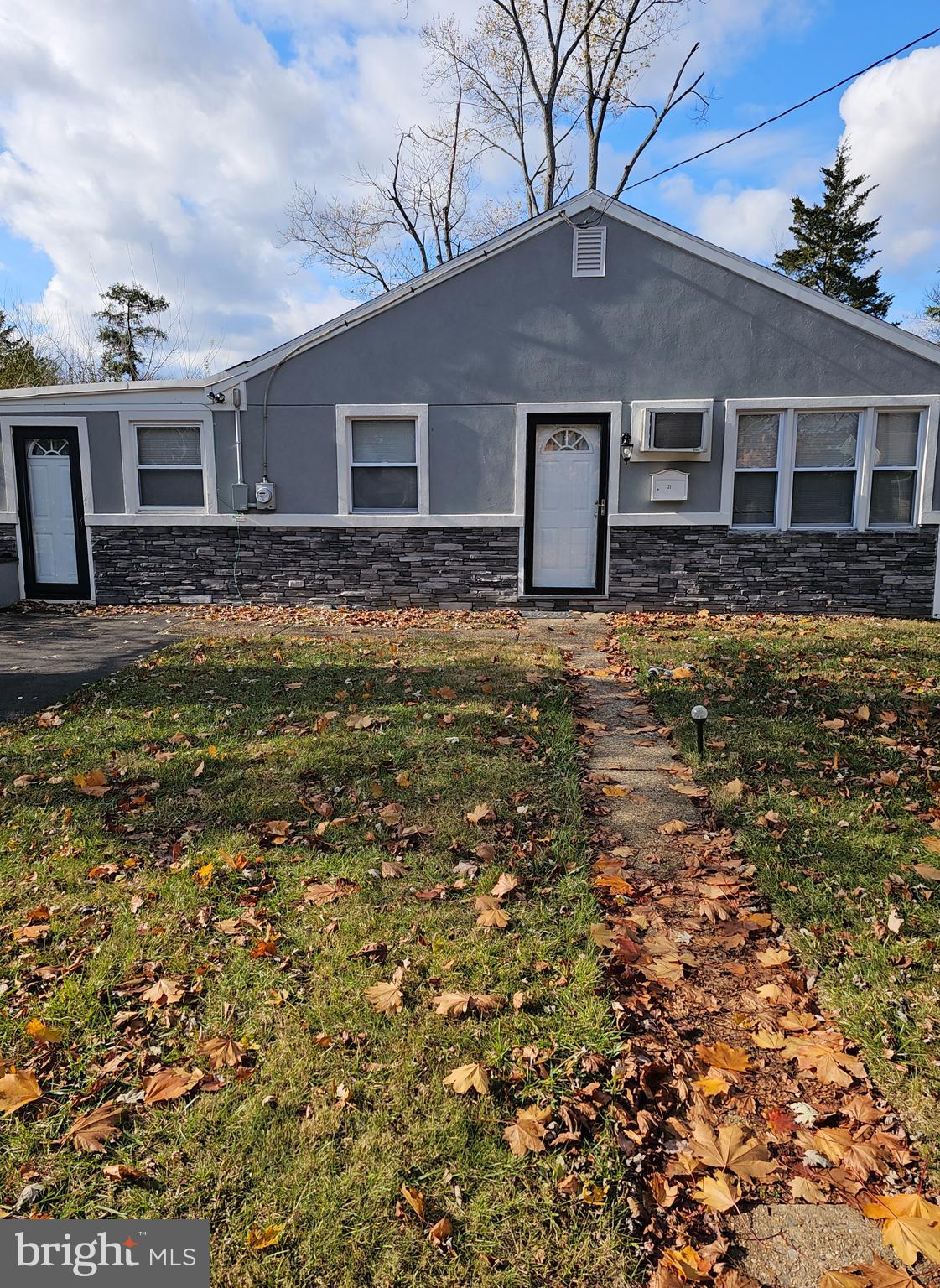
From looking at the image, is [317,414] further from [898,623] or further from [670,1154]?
[670,1154]

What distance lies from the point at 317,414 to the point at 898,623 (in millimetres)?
7411

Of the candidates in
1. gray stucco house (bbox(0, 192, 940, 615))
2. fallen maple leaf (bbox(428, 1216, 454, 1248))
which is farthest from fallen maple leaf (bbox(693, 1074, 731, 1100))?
gray stucco house (bbox(0, 192, 940, 615))

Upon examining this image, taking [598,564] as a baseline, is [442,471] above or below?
above

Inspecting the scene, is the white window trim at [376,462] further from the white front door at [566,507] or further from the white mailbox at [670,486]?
the white mailbox at [670,486]

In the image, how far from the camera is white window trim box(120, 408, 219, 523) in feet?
32.1

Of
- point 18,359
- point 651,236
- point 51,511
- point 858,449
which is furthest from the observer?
point 18,359

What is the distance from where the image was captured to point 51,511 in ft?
33.7

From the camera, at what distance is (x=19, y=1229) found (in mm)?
1682

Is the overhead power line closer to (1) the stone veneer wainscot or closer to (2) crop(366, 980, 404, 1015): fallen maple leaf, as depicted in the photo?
(1) the stone veneer wainscot

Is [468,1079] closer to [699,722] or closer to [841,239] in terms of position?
[699,722]

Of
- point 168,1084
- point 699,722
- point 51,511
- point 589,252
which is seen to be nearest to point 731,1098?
point 168,1084

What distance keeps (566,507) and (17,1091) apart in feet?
27.9

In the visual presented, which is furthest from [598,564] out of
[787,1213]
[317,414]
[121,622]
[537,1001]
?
[787,1213]

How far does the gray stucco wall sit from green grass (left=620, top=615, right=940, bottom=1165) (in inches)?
133
